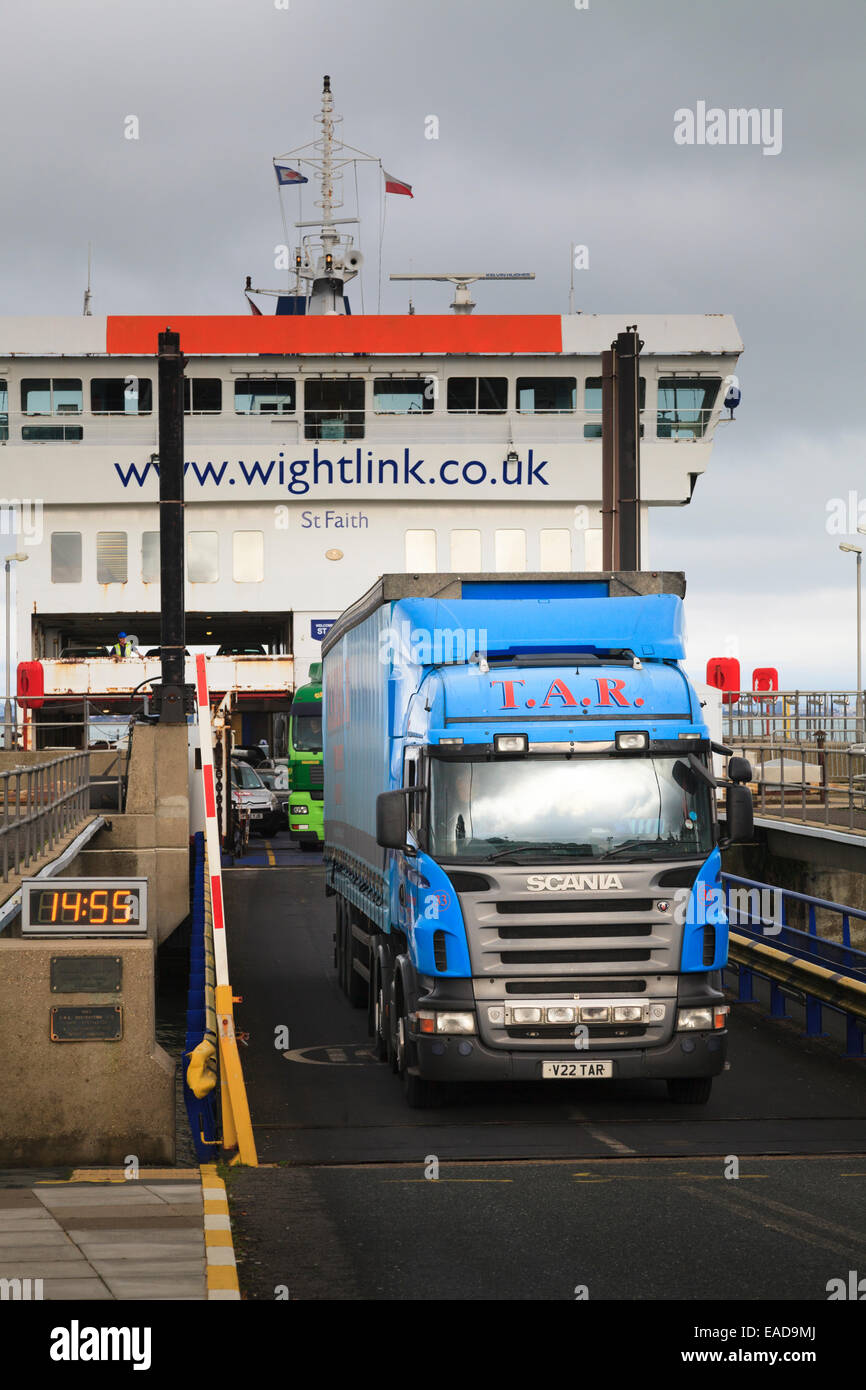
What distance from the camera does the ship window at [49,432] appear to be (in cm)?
5050

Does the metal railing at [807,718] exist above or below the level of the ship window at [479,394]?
below

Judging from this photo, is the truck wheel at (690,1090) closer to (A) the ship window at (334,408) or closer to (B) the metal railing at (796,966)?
(B) the metal railing at (796,966)

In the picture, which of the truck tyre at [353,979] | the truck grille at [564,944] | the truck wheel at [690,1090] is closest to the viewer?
the truck grille at [564,944]

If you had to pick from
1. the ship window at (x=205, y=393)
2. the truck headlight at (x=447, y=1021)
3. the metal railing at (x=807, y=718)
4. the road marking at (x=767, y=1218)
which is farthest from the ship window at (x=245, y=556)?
the road marking at (x=767, y=1218)

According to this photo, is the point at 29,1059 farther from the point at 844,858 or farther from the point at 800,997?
the point at 844,858

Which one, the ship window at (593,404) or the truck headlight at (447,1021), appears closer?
the truck headlight at (447,1021)

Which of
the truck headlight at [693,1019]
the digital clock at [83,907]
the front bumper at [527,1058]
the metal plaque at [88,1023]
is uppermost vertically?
the digital clock at [83,907]

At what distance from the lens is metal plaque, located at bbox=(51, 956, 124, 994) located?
10.8m

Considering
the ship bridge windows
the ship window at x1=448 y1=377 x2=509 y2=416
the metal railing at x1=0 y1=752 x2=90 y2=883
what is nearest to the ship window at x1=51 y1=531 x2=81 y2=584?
the ship bridge windows

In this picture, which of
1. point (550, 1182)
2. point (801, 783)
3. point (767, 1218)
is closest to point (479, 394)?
point (801, 783)

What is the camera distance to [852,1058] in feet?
51.9

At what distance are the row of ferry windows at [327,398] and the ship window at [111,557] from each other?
3.29 meters
